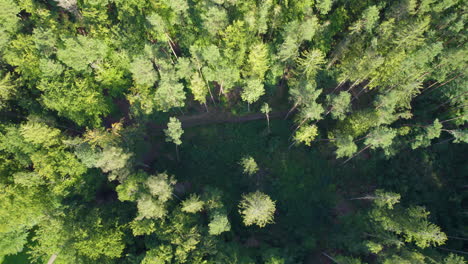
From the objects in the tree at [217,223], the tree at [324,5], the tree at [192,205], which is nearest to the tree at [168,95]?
the tree at [192,205]

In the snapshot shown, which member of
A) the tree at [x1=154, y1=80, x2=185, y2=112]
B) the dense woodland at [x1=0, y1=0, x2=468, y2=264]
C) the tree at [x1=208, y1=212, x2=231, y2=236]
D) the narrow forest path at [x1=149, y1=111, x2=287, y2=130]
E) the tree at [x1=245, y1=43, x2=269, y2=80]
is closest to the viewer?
the tree at [x1=208, y1=212, x2=231, y2=236]

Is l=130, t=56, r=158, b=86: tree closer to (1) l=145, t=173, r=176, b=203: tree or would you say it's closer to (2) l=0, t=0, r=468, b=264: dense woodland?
(2) l=0, t=0, r=468, b=264: dense woodland

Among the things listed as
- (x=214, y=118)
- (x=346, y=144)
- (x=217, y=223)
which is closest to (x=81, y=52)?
(x=214, y=118)

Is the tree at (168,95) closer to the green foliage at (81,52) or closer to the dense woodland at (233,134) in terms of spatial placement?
the dense woodland at (233,134)

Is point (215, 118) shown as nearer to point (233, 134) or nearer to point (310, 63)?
point (233, 134)

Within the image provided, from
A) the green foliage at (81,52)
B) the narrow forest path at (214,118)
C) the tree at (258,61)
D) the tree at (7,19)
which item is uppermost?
the tree at (7,19)

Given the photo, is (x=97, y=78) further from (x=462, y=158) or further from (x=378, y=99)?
(x=462, y=158)

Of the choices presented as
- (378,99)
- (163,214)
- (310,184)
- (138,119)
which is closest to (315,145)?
(310,184)

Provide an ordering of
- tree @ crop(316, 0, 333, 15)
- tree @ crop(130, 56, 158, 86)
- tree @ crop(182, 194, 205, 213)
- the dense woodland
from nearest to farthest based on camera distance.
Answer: tree @ crop(182, 194, 205, 213) → the dense woodland → tree @ crop(130, 56, 158, 86) → tree @ crop(316, 0, 333, 15)

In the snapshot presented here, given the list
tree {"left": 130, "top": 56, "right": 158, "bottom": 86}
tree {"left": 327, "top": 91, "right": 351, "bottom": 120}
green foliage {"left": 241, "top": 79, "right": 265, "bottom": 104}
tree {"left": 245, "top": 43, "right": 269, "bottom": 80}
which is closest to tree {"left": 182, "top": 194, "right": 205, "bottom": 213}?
green foliage {"left": 241, "top": 79, "right": 265, "bottom": 104}
